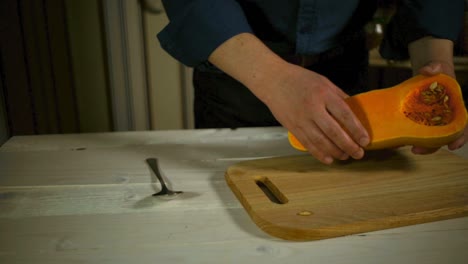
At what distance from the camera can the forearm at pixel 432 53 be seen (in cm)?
79

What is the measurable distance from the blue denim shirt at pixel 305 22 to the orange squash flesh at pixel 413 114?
0.19 meters

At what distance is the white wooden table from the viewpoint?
1.56 ft

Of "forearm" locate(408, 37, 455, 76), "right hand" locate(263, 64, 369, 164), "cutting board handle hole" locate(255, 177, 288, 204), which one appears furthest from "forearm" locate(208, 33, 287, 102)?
"forearm" locate(408, 37, 455, 76)

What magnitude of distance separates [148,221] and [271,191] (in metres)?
0.18

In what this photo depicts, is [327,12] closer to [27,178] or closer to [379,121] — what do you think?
[379,121]

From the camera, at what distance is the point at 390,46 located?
981 mm

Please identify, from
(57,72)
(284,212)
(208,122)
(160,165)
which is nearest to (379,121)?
(284,212)

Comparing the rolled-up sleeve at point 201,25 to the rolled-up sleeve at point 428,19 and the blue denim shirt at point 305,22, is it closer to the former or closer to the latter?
the blue denim shirt at point 305,22

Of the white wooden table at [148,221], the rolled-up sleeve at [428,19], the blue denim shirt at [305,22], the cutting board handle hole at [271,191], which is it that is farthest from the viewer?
the rolled-up sleeve at [428,19]

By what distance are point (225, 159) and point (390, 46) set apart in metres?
0.48

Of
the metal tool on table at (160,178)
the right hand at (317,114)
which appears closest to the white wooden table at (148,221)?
the metal tool on table at (160,178)

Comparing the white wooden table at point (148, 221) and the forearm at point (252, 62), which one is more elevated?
the forearm at point (252, 62)

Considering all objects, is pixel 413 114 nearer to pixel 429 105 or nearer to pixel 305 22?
pixel 429 105

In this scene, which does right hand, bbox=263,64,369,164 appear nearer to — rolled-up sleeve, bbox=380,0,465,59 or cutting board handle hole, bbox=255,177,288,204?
cutting board handle hole, bbox=255,177,288,204
